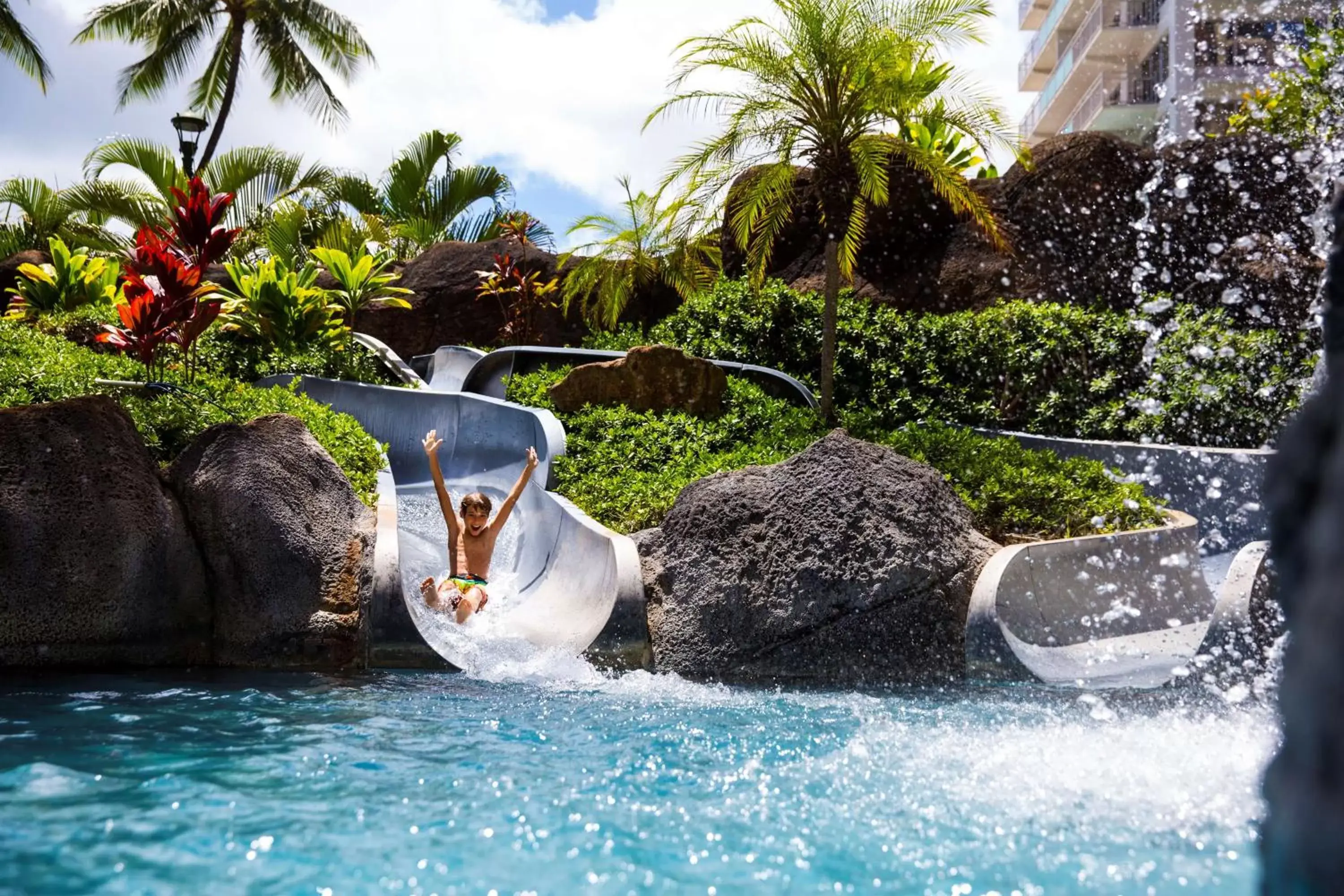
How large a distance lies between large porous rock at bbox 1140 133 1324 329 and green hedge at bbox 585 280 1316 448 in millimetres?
1250

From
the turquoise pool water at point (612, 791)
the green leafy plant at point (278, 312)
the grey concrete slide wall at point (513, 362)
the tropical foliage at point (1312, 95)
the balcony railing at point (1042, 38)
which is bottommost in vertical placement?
the turquoise pool water at point (612, 791)

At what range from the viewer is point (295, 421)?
732 centimetres

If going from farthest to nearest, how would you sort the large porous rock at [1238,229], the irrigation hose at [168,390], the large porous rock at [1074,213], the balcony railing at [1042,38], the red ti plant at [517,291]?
the balcony railing at [1042,38]
the red ti plant at [517,291]
the large porous rock at [1074,213]
the large porous rock at [1238,229]
the irrigation hose at [168,390]

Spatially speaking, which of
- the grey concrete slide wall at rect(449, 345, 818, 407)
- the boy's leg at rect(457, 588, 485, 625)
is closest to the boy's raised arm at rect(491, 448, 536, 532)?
the boy's leg at rect(457, 588, 485, 625)

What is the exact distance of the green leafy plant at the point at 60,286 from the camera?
59.4ft

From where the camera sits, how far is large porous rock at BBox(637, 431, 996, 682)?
6.48m

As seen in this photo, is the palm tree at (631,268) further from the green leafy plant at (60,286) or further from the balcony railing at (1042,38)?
the balcony railing at (1042,38)

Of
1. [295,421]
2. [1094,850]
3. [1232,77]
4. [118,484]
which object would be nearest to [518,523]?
[295,421]

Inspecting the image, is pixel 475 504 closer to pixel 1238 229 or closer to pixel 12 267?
pixel 1238 229

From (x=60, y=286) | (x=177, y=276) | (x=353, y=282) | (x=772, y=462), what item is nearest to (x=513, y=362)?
(x=353, y=282)

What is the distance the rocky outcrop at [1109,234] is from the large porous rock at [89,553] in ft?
29.5

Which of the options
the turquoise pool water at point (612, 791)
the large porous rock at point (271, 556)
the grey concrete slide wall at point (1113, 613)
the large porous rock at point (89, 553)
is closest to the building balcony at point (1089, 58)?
the grey concrete slide wall at point (1113, 613)

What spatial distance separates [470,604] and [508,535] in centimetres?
240

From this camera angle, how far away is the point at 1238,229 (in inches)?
583
